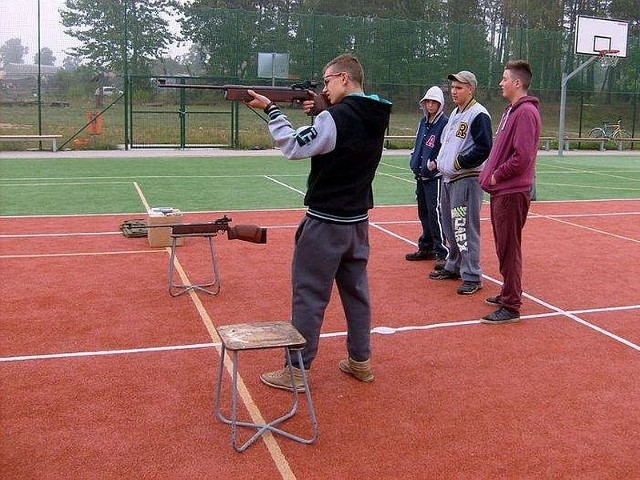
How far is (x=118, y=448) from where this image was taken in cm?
411

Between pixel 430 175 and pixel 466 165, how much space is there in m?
1.34

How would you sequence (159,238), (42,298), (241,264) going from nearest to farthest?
(42,298), (241,264), (159,238)

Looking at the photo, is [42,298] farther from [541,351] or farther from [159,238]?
[541,351]

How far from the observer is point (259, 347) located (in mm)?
4074

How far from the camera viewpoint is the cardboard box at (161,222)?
903cm

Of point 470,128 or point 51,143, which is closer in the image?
point 470,128

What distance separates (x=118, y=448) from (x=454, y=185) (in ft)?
14.9

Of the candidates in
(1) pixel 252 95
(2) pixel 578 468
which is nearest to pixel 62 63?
(1) pixel 252 95

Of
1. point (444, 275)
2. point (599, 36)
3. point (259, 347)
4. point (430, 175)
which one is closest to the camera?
point (259, 347)

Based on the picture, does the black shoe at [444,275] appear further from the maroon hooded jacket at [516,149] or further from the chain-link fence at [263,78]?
the chain-link fence at [263,78]

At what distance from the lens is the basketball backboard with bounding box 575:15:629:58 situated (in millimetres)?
25297

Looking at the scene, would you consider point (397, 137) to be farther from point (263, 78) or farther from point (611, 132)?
point (611, 132)

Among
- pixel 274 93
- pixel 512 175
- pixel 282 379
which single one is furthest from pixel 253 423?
pixel 512 175

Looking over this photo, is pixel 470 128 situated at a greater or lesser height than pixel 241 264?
greater
